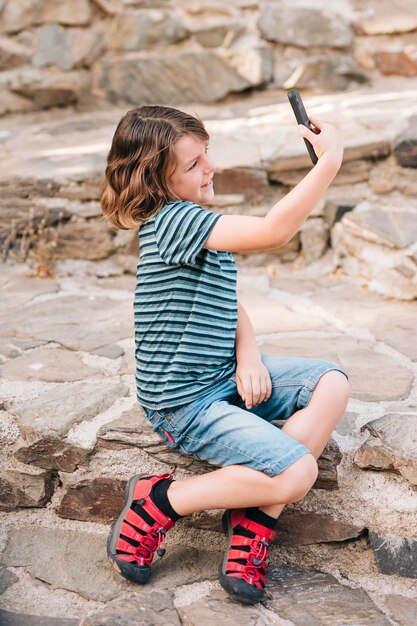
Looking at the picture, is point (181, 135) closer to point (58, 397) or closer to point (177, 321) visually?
point (177, 321)

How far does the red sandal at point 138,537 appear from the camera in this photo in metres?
1.77

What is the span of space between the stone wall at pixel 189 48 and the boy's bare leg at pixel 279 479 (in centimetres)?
298

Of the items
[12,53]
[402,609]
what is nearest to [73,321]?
[402,609]

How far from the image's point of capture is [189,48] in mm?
4488

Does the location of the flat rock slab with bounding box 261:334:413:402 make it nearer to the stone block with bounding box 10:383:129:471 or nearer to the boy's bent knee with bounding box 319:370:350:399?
the boy's bent knee with bounding box 319:370:350:399

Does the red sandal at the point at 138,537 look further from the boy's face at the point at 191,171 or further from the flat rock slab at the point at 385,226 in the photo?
the flat rock slab at the point at 385,226

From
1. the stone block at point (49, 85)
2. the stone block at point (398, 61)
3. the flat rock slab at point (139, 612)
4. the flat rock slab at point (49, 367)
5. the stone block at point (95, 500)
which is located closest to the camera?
the flat rock slab at point (139, 612)

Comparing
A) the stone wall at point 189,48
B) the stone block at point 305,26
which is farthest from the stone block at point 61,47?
the stone block at point 305,26

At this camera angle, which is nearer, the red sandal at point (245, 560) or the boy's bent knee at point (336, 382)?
the red sandal at point (245, 560)

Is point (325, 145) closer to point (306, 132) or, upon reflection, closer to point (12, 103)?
point (306, 132)

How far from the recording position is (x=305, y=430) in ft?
5.85

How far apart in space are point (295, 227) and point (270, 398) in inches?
17.8

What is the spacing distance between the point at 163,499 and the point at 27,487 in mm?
474

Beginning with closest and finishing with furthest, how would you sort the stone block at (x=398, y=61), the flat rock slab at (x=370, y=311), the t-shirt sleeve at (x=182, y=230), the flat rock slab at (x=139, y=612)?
the flat rock slab at (x=139, y=612) → the t-shirt sleeve at (x=182, y=230) → the flat rock slab at (x=370, y=311) → the stone block at (x=398, y=61)
